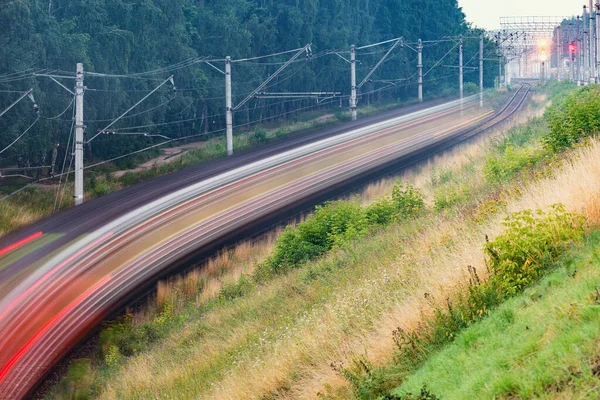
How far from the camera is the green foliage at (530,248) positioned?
386 inches

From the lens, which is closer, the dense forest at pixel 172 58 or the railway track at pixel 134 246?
the railway track at pixel 134 246

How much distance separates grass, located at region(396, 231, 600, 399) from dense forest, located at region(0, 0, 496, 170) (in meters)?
24.0

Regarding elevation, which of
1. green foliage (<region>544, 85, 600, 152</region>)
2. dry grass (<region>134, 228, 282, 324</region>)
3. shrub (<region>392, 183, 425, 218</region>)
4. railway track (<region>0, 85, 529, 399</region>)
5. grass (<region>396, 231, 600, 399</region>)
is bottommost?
dry grass (<region>134, 228, 282, 324</region>)

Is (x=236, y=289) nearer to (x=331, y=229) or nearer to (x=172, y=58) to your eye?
(x=331, y=229)

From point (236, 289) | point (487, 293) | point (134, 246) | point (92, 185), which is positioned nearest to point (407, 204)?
point (236, 289)

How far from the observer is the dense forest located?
129 feet

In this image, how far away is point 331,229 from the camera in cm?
2288

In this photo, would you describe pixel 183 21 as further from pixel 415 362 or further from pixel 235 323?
pixel 415 362

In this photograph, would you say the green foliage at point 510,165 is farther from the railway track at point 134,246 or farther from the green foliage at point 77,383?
the green foliage at point 77,383

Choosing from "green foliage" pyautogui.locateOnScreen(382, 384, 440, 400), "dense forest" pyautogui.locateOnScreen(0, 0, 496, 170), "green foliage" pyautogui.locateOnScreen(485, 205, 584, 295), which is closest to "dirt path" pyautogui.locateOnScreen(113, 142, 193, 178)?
"dense forest" pyautogui.locateOnScreen(0, 0, 496, 170)

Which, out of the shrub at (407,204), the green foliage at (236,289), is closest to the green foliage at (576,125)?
the shrub at (407,204)

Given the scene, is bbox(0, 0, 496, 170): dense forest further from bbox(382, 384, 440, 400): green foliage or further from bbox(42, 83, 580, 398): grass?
bbox(382, 384, 440, 400): green foliage

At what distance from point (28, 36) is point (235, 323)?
27.8m

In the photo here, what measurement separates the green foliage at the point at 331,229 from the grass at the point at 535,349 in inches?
475
